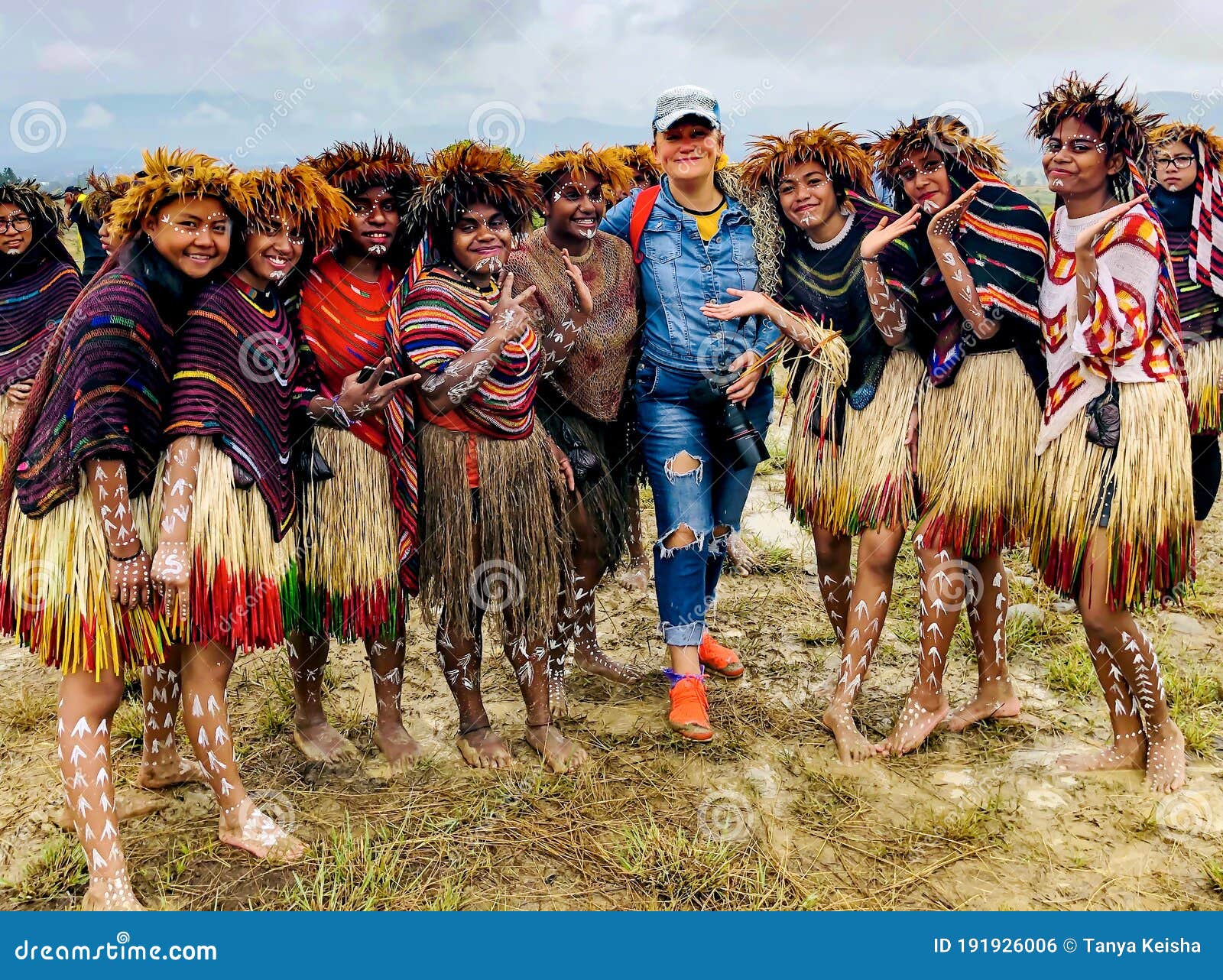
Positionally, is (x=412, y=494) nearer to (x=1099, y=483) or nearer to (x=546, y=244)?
(x=546, y=244)

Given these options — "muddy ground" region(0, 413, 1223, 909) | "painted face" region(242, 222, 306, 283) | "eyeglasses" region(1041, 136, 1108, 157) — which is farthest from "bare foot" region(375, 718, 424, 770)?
"eyeglasses" region(1041, 136, 1108, 157)

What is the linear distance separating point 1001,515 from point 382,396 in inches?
72.8

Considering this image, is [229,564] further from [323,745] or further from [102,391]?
[323,745]

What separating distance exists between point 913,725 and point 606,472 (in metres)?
1.30

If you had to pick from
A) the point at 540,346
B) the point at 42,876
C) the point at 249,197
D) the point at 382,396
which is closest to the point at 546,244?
the point at 540,346

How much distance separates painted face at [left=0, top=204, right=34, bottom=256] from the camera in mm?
3414

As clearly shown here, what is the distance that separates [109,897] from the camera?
7.77ft

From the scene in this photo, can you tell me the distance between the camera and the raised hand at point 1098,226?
2492mm

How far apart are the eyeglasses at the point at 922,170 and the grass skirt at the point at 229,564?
2.04 metres

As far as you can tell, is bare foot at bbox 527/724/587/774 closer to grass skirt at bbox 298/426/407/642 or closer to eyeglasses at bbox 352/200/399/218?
grass skirt at bbox 298/426/407/642

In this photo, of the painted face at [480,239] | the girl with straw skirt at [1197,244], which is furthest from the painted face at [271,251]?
the girl with straw skirt at [1197,244]

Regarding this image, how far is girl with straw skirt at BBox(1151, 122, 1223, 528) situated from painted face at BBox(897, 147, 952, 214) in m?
1.60

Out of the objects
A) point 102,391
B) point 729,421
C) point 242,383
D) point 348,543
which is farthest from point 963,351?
point 102,391

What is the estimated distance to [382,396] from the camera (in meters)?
2.67
